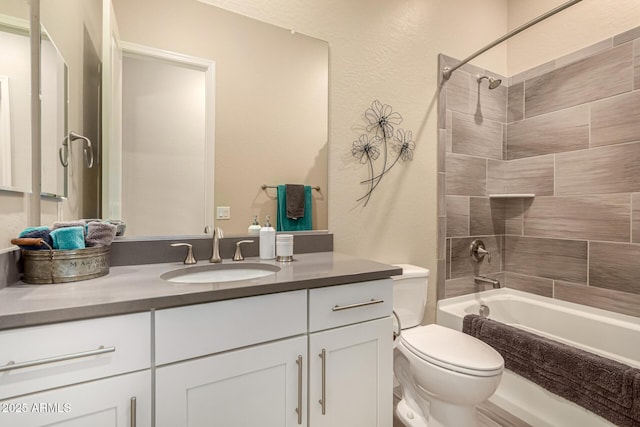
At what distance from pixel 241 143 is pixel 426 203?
129 centimetres

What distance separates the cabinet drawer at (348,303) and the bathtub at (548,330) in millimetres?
1049

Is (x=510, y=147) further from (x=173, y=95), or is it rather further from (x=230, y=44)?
(x=173, y=95)

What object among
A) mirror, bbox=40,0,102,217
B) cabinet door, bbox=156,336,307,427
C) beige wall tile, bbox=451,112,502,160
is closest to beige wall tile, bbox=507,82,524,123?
beige wall tile, bbox=451,112,502,160

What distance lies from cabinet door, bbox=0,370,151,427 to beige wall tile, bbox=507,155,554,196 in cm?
264

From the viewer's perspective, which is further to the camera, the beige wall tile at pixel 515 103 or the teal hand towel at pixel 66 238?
the beige wall tile at pixel 515 103

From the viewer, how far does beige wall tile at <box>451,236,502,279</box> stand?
7.32 feet

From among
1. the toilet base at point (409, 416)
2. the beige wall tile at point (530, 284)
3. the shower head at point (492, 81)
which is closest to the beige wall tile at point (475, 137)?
the shower head at point (492, 81)

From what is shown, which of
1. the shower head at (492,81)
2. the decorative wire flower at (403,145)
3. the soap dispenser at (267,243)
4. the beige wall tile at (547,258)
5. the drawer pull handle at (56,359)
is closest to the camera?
the drawer pull handle at (56,359)

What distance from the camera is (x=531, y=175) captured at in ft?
7.68

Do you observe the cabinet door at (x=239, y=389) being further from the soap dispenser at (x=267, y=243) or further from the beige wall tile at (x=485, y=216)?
the beige wall tile at (x=485, y=216)

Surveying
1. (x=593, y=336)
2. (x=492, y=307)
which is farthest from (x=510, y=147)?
(x=593, y=336)

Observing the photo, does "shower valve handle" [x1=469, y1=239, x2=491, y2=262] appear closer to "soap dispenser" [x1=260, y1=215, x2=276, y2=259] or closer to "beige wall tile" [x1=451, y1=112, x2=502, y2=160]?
"beige wall tile" [x1=451, y1=112, x2=502, y2=160]

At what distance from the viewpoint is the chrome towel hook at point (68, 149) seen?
119 cm

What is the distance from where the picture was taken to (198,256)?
4.65 feet
